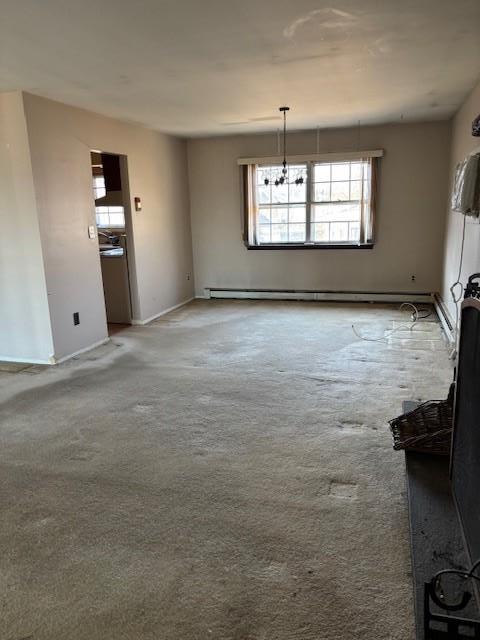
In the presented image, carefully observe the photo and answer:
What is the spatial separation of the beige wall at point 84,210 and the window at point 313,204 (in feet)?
4.20

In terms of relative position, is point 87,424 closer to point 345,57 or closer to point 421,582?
point 421,582

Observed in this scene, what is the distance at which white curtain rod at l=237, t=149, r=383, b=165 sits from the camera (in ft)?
20.6

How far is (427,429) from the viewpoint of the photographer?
7.55 ft

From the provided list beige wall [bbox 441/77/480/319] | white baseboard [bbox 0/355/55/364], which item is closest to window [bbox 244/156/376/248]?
beige wall [bbox 441/77/480/319]

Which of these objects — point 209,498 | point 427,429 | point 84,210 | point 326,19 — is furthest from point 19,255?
point 427,429

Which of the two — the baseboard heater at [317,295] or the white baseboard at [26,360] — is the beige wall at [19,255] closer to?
the white baseboard at [26,360]

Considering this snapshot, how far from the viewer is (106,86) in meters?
3.81

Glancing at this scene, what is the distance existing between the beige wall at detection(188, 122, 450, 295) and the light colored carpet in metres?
2.53

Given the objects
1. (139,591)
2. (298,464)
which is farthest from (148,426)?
(139,591)

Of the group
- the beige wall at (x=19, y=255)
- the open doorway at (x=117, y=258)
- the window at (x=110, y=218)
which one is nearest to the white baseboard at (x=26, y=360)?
the beige wall at (x=19, y=255)

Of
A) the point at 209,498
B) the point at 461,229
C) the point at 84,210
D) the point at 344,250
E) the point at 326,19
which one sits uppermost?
the point at 326,19

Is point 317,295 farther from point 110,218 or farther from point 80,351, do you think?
point 80,351

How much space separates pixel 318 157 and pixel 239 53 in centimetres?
366

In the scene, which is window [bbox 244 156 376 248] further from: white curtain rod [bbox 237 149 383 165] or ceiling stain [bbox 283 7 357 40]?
ceiling stain [bbox 283 7 357 40]
